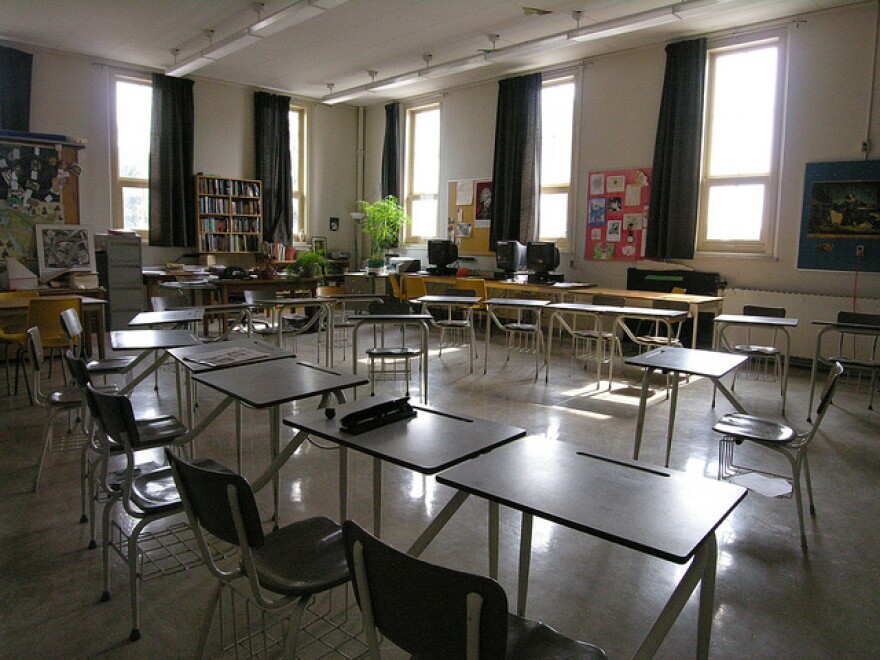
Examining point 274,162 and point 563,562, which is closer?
point 563,562

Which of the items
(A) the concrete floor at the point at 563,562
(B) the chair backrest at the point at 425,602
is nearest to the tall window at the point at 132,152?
(A) the concrete floor at the point at 563,562

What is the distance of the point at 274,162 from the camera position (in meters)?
10.7

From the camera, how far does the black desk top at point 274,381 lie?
234 centimetres

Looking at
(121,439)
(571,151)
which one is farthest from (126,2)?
(121,439)

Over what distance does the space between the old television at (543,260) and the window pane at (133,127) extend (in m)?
5.81

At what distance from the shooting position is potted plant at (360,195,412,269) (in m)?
10.9

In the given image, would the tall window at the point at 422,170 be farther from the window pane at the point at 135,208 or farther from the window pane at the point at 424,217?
the window pane at the point at 135,208

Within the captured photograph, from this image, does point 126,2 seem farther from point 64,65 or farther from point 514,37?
point 514,37

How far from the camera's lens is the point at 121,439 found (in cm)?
224

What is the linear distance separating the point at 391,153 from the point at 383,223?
4.75 ft

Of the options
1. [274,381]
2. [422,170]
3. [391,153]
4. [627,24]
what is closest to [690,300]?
[627,24]

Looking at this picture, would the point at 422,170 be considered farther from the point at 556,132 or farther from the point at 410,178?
the point at 556,132

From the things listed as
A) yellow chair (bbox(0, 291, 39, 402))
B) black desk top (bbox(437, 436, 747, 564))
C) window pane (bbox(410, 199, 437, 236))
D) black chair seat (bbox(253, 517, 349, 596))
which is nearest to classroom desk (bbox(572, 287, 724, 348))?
window pane (bbox(410, 199, 437, 236))

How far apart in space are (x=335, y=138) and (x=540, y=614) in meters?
10.8
